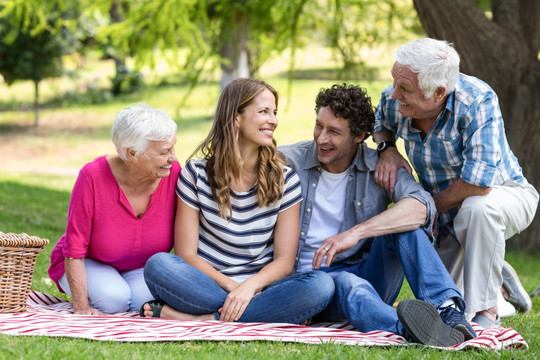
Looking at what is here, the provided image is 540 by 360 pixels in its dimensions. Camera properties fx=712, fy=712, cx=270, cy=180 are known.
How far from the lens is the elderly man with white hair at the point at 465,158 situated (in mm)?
3781

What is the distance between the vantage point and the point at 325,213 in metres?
3.98

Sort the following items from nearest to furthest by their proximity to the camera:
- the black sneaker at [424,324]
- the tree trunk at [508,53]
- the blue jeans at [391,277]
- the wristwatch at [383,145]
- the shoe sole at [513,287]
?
the black sneaker at [424,324] < the blue jeans at [391,277] < the wristwatch at [383,145] < the shoe sole at [513,287] < the tree trunk at [508,53]

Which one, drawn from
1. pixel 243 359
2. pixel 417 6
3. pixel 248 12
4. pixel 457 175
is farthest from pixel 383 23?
pixel 243 359

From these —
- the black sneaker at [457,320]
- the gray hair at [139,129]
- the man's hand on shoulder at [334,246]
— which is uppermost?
the gray hair at [139,129]

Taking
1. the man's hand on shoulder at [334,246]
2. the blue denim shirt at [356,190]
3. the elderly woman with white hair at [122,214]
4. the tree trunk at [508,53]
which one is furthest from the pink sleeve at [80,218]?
the tree trunk at [508,53]

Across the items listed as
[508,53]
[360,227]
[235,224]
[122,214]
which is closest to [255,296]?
[235,224]

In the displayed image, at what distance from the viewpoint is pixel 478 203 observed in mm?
3793

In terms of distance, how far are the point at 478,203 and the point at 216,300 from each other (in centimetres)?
148

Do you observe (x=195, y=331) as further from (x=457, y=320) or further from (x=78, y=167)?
(x=78, y=167)

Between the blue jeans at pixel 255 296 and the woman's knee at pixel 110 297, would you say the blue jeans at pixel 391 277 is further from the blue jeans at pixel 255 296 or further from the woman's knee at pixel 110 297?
the woman's knee at pixel 110 297

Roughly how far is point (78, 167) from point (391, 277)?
1230 cm

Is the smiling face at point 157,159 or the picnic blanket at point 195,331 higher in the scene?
the smiling face at point 157,159

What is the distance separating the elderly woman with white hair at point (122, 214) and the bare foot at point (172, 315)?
0.61 ft

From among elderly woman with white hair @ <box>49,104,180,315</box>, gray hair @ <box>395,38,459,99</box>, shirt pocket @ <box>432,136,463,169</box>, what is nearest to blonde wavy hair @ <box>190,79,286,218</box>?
elderly woman with white hair @ <box>49,104,180,315</box>
